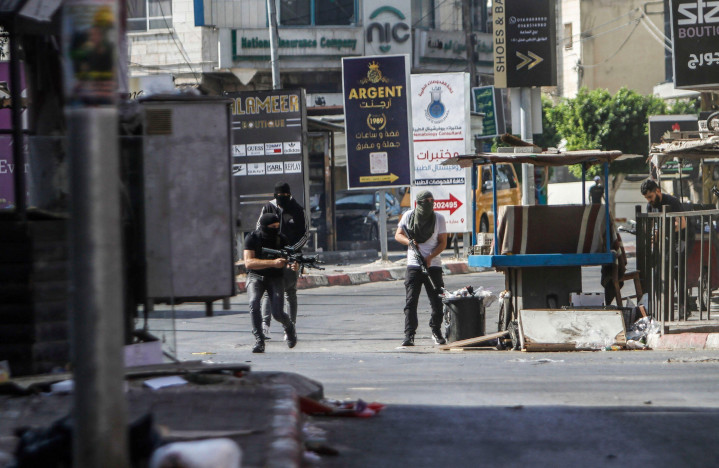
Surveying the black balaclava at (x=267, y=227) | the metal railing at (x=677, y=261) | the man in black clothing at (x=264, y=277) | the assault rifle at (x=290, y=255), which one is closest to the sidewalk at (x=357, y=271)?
the assault rifle at (x=290, y=255)

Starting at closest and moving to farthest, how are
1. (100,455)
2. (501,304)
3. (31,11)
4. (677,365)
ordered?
(100,455)
(31,11)
(677,365)
(501,304)

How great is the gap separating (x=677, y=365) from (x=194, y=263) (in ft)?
13.8

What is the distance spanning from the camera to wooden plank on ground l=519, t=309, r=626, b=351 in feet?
35.9

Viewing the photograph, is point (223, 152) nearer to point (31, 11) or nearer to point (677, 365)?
point (31, 11)

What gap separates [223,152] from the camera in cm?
705

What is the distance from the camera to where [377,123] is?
2166cm

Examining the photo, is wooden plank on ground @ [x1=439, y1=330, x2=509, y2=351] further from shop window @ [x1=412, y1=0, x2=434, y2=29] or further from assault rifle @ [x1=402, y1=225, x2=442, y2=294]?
shop window @ [x1=412, y1=0, x2=434, y2=29]

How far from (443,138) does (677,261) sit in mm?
11477

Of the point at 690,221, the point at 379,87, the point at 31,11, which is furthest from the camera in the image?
the point at 379,87

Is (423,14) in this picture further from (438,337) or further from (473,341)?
(473,341)

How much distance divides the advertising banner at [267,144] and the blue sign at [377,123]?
155 centimetres

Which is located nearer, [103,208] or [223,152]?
[103,208]

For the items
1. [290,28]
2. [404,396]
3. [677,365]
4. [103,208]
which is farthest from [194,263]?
[290,28]

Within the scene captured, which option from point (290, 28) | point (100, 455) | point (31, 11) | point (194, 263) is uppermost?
point (290, 28)
